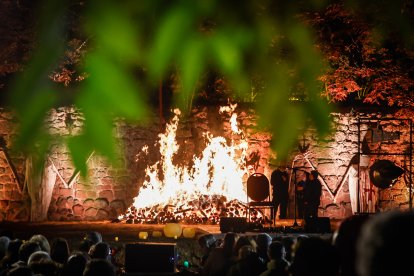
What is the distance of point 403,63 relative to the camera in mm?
14922

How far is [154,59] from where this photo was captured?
196 centimetres

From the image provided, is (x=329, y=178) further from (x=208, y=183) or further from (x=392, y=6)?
(x=392, y=6)

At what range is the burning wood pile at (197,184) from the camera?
14.7 metres

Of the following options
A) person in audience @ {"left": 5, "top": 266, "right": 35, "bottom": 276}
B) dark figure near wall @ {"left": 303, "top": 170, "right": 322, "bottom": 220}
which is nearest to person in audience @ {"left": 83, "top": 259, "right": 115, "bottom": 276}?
person in audience @ {"left": 5, "top": 266, "right": 35, "bottom": 276}

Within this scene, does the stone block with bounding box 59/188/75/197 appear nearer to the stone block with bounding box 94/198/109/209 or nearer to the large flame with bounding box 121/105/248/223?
the stone block with bounding box 94/198/109/209

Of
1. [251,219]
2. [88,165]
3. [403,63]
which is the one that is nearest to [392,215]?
[88,165]

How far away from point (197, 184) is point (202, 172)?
0.46m

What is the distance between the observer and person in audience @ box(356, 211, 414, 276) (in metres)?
1.35

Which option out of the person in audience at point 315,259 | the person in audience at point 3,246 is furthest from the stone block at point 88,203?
the person in audience at point 315,259

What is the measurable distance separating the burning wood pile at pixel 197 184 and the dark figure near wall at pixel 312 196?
1.24 metres

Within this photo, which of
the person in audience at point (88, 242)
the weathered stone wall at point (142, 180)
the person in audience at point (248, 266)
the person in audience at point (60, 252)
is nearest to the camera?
the person in audience at point (248, 266)

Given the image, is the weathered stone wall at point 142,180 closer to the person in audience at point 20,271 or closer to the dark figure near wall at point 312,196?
the dark figure near wall at point 312,196

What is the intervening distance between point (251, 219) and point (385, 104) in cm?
533

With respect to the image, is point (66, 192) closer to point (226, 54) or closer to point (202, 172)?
point (202, 172)
